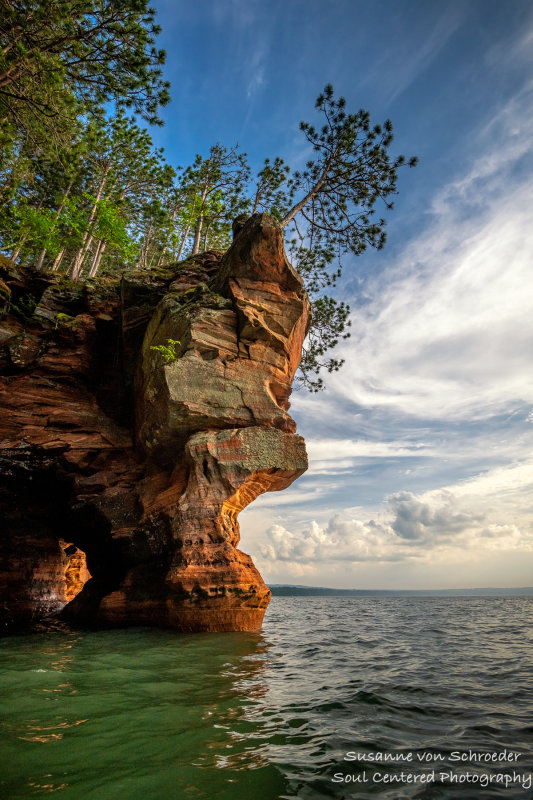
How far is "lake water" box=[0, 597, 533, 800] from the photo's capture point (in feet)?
9.91

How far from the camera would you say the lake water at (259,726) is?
3.02 metres

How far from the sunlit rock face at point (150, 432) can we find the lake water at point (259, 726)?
4052 mm

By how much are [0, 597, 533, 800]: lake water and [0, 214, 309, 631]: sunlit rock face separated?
4052 mm

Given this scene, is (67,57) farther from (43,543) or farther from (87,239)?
(43,543)

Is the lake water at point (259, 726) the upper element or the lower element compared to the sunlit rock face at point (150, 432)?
lower

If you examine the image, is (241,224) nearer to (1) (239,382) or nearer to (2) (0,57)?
→ (1) (239,382)

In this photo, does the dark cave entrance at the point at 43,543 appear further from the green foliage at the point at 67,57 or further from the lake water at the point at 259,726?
the green foliage at the point at 67,57

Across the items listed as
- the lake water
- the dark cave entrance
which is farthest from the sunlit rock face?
the lake water

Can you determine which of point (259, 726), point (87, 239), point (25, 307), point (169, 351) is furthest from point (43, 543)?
point (87, 239)

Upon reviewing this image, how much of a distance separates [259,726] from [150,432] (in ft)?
36.0

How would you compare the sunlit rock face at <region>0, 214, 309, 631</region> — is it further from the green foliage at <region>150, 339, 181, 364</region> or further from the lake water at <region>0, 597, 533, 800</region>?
the lake water at <region>0, 597, 533, 800</region>

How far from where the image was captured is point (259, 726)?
4238mm

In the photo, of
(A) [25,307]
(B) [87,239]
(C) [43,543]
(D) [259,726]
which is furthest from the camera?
(B) [87,239]

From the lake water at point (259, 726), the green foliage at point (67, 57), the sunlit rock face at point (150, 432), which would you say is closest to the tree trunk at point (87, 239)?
the sunlit rock face at point (150, 432)
